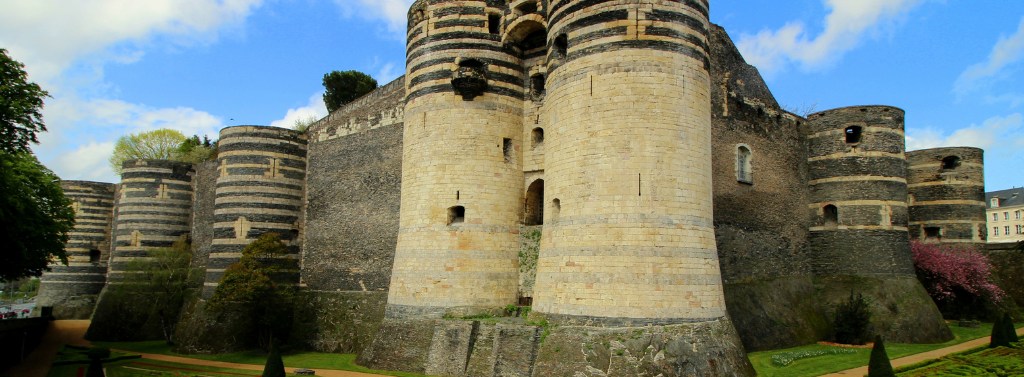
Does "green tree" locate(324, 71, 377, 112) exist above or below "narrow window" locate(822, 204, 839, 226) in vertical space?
above

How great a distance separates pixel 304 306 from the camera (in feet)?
93.1

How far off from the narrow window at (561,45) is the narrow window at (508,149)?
3691 millimetres

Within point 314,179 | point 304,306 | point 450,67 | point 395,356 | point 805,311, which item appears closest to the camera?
point 395,356

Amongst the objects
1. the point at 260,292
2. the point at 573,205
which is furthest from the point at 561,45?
the point at 260,292

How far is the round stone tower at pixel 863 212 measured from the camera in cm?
2708

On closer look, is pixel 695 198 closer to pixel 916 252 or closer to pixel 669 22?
pixel 669 22

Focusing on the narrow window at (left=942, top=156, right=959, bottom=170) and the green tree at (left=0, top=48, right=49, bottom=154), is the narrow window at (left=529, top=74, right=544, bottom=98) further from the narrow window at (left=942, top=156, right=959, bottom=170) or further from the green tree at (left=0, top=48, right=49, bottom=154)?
the narrow window at (left=942, top=156, right=959, bottom=170)

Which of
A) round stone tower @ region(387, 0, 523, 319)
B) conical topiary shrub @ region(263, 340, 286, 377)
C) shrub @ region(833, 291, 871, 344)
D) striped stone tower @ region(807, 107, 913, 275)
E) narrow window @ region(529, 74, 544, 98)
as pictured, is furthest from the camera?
striped stone tower @ region(807, 107, 913, 275)

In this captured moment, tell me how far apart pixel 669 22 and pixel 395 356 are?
1233 cm

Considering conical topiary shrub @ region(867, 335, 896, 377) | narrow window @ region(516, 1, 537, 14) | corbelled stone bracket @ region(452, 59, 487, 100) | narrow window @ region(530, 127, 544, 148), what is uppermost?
narrow window @ region(516, 1, 537, 14)

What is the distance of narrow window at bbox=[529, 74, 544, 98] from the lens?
891 inches

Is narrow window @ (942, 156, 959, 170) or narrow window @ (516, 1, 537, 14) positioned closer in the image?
narrow window @ (516, 1, 537, 14)

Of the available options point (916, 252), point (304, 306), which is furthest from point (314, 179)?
point (916, 252)

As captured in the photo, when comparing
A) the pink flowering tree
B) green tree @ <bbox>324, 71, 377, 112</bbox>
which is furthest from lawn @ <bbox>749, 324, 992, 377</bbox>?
green tree @ <bbox>324, 71, 377, 112</bbox>
